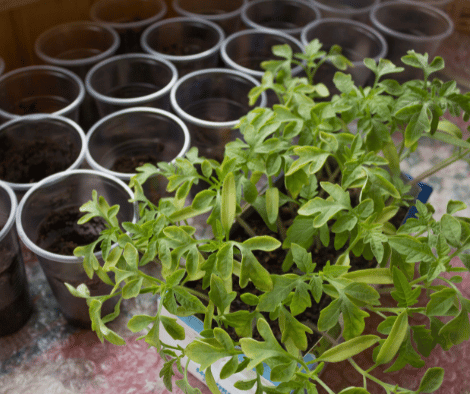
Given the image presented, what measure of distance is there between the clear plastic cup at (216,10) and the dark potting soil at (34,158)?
664mm

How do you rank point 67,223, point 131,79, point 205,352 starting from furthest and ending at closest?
point 131,79
point 67,223
point 205,352

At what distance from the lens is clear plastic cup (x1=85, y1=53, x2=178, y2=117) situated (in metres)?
1.20

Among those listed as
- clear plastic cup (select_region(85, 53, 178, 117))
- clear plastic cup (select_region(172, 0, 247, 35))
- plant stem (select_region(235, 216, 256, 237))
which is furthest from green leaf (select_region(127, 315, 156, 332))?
clear plastic cup (select_region(172, 0, 247, 35))

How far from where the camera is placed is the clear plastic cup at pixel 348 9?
156 cm

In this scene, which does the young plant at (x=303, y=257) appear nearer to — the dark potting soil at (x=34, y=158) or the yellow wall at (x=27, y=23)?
the dark potting soil at (x=34, y=158)

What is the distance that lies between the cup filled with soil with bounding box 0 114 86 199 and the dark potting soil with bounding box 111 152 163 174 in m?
0.10

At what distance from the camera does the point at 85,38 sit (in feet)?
4.75

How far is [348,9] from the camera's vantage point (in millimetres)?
1628

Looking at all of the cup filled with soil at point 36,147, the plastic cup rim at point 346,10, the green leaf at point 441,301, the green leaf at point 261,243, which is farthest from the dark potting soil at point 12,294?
the plastic cup rim at point 346,10

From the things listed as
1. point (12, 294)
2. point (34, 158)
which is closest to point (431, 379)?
point (12, 294)

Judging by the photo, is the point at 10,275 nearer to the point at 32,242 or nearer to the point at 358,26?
the point at 32,242

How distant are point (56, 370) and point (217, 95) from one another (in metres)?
0.83

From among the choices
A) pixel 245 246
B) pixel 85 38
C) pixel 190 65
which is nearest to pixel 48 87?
pixel 85 38

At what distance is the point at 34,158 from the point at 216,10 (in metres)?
0.92
